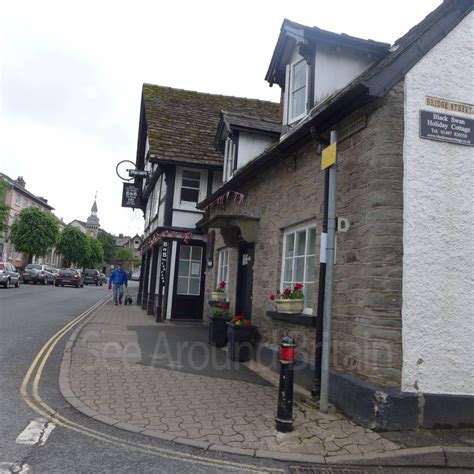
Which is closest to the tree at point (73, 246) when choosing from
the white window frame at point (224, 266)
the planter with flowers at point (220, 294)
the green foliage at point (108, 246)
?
the green foliage at point (108, 246)

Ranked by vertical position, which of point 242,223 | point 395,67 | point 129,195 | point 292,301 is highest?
point 129,195

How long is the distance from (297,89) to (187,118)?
9.76m

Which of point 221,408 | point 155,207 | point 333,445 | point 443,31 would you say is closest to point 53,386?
point 221,408

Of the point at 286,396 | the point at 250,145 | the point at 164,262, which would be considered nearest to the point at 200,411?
the point at 286,396

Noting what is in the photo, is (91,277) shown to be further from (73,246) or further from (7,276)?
(7,276)

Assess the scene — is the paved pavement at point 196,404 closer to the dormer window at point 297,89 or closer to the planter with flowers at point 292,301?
the planter with flowers at point 292,301

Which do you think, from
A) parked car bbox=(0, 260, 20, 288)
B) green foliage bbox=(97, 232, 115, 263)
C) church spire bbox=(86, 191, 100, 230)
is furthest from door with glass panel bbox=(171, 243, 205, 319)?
church spire bbox=(86, 191, 100, 230)

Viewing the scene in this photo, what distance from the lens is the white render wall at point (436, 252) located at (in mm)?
5016

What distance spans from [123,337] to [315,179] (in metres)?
6.20

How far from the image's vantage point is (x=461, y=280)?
5191 mm

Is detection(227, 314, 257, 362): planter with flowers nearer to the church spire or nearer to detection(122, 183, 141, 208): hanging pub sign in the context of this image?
detection(122, 183, 141, 208): hanging pub sign

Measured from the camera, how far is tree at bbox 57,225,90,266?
61.0 meters

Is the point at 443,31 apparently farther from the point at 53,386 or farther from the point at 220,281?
the point at 220,281

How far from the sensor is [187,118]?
685 inches
